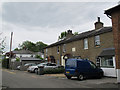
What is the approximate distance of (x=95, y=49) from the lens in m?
19.9

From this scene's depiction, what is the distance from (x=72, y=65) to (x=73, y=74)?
A: 0.95 m

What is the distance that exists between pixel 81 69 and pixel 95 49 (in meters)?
7.02

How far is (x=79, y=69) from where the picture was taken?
44.7 ft

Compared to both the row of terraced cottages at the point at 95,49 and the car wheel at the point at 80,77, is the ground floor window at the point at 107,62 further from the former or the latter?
the car wheel at the point at 80,77

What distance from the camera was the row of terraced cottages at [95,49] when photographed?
1658cm

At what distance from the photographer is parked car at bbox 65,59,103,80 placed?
13508mm

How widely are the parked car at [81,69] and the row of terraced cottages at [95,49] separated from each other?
261cm

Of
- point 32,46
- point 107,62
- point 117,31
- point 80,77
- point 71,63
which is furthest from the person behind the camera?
point 32,46

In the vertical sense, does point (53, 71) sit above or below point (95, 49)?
below

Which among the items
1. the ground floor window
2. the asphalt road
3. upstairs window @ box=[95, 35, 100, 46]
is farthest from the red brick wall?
upstairs window @ box=[95, 35, 100, 46]

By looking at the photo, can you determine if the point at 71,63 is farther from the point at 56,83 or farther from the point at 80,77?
the point at 56,83

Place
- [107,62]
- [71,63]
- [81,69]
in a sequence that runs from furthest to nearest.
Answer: [107,62] → [71,63] → [81,69]

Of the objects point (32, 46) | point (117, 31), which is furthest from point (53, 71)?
point (32, 46)

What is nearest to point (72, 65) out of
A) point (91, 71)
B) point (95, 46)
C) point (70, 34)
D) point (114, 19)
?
point (91, 71)
